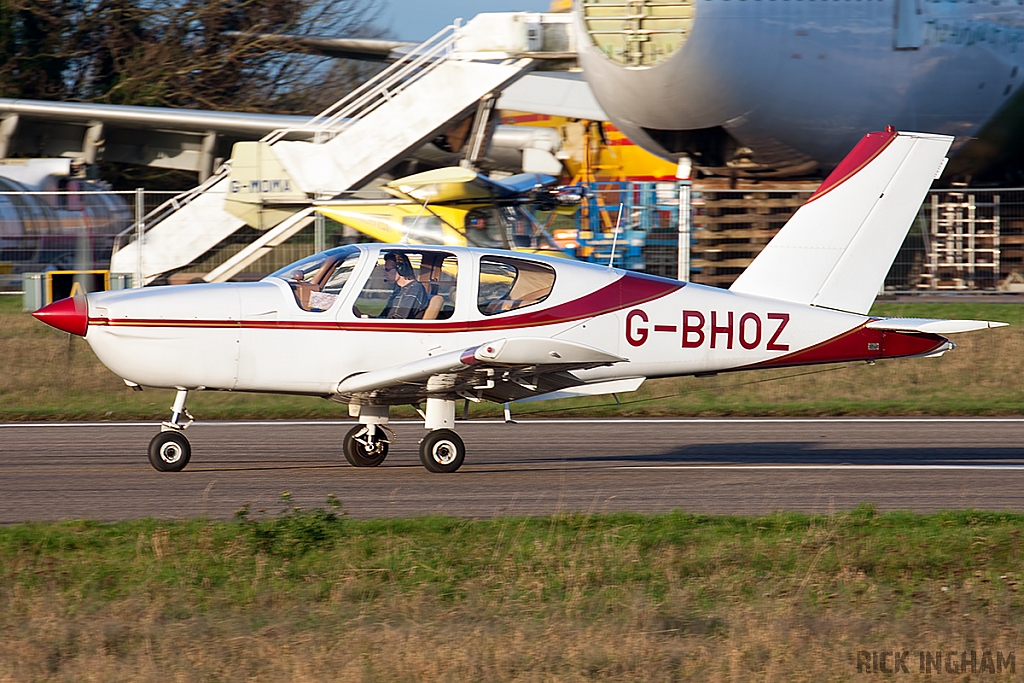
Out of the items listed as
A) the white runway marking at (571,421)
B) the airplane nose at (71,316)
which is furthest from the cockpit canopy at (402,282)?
the white runway marking at (571,421)

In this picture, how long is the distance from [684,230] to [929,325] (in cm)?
981

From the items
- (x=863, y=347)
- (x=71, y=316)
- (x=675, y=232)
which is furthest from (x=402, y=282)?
(x=675, y=232)

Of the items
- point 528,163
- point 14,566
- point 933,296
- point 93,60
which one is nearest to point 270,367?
point 14,566

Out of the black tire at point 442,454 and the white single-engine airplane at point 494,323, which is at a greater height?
the white single-engine airplane at point 494,323

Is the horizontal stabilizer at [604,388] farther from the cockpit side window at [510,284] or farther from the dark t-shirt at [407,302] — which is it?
the dark t-shirt at [407,302]

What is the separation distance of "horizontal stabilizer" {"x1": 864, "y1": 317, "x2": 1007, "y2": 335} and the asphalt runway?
4.14 ft

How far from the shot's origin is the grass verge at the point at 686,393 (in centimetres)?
1500

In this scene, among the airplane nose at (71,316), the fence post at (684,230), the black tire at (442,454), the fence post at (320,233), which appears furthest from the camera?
the fence post at (320,233)

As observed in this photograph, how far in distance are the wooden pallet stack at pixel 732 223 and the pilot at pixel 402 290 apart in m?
11.1

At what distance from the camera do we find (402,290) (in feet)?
32.7

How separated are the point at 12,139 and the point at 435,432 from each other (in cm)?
2116

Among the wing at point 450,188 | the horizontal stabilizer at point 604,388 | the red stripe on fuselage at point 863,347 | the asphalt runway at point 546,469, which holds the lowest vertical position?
the asphalt runway at point 546,469

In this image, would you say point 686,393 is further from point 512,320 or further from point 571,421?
point 512,320

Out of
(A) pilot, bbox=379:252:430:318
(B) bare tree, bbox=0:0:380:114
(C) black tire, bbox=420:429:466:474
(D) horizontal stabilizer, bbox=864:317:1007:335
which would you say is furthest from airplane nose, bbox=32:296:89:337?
(B) bare tree, bbox=0:0:380:114
